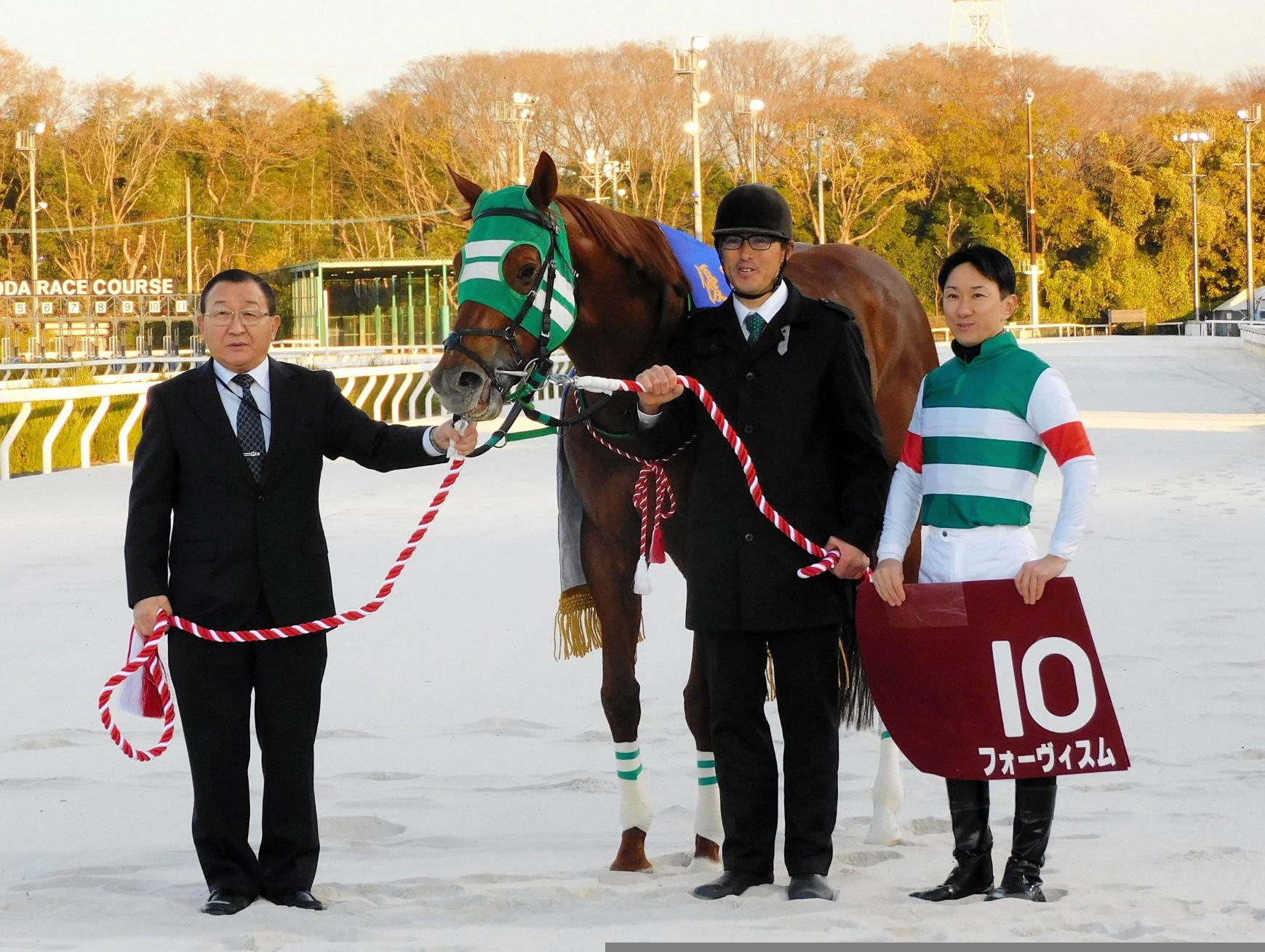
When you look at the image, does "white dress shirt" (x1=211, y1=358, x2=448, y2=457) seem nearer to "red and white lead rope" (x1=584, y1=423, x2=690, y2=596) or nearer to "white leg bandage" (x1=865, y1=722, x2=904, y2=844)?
"red and white lead rope" (x1=584, y1=423, x2=690, y2=596)

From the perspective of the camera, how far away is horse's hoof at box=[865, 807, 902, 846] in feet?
13.0

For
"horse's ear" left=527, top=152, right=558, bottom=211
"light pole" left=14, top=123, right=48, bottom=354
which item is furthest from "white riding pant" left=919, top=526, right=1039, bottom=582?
"light pole" left=14, top=123, right=48, bottom=354

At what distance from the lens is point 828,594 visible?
351 centimetres

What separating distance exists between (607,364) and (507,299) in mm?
381

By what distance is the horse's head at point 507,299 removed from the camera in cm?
347

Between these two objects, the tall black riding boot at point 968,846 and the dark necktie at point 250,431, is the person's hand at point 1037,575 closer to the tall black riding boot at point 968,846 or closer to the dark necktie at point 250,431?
the tall black riding boot at point 968,846

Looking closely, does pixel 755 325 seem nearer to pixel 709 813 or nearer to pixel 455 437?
pixel 455 437

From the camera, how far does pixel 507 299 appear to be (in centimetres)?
356

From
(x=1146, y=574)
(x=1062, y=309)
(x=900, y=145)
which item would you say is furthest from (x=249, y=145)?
(x=1146, y=574)

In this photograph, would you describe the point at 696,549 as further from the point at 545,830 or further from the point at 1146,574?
the point at 1146,574

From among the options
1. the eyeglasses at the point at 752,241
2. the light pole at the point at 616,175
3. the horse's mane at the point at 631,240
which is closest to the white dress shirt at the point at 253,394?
the horse's mane at the point at 631,240

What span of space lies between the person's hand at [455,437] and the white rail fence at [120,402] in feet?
15.4

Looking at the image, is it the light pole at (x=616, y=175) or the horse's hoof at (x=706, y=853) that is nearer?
the horse's hoof at (x=706, y=853)

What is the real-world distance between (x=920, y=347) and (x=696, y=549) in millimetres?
2094
